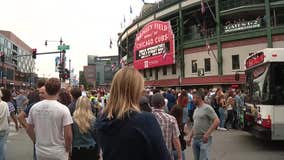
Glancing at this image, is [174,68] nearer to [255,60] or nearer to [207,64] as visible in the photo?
[207,64]

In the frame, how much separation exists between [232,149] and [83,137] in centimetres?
691

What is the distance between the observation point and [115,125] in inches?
93.9

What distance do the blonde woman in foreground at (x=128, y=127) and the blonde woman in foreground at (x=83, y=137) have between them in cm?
261

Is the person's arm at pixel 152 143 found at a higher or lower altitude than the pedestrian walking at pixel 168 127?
higher

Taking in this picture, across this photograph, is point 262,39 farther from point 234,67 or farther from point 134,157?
point 134,157

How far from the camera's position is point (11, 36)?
4722 inches

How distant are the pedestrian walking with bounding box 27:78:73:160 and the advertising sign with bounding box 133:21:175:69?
31668 millimetres

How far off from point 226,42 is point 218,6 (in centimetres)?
401

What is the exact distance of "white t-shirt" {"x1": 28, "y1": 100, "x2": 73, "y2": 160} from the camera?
4387mm

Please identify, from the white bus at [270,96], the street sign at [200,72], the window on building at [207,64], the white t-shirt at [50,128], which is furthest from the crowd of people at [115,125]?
the window on building at [207,64]

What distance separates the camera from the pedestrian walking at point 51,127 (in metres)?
4.39

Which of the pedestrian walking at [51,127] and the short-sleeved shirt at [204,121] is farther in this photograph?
the short-sleeved shirt at [204,121]

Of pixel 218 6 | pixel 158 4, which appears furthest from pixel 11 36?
pixel 218 6

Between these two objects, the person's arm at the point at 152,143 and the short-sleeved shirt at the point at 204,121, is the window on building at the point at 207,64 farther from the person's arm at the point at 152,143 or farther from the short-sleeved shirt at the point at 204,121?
the person's arm at the point at 152,143
